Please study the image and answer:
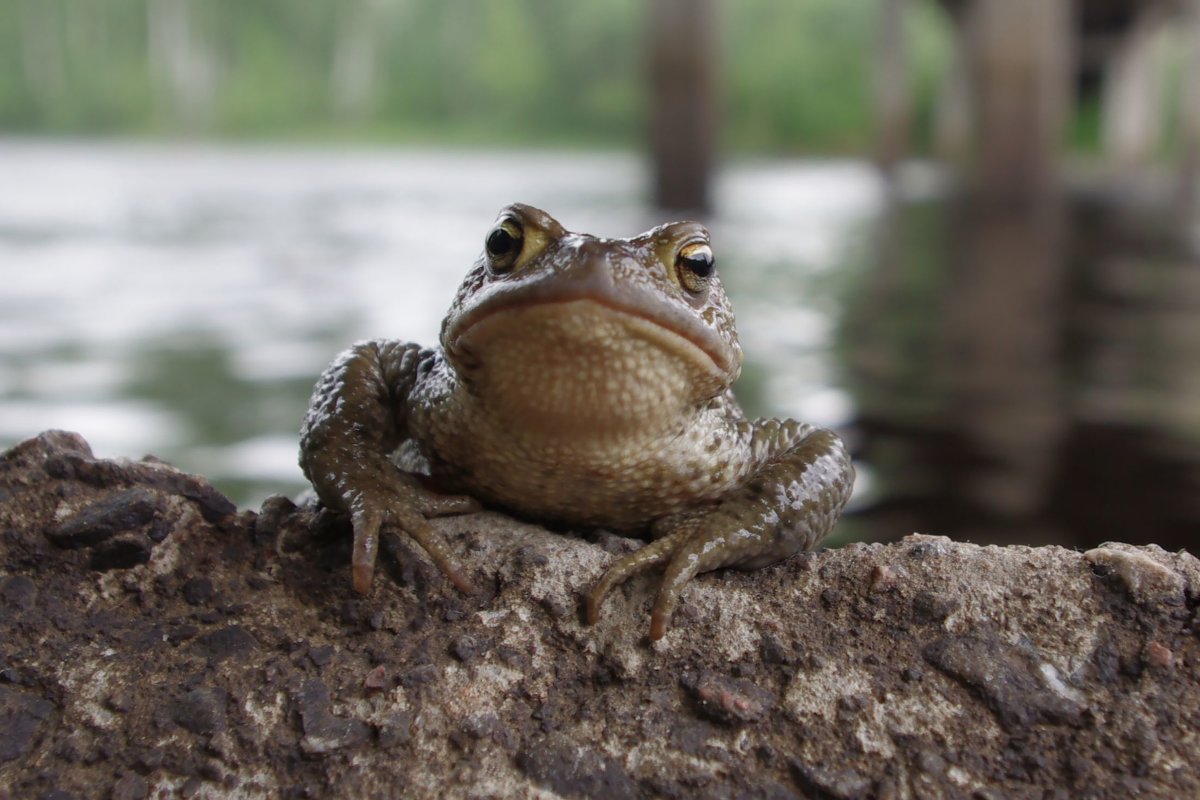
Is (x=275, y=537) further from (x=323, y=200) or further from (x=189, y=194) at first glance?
(x=189, y=194)

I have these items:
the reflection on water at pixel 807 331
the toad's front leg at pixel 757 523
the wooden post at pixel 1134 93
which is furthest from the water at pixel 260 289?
the wooden post at pixel 1134 93

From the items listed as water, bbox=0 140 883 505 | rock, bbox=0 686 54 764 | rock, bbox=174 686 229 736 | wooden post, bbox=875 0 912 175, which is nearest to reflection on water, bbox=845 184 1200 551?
water, bbox=0 140 883 505

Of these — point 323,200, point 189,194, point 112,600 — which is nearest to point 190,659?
point 112,600

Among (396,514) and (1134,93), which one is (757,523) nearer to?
(396,514)

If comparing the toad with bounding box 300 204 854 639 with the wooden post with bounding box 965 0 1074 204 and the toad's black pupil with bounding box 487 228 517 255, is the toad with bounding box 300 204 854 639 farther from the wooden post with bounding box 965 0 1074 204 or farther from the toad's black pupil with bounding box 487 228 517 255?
the wooden post with bounding box 965 0 1074 204

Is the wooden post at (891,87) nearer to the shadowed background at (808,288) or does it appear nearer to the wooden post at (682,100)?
the shadowed background at (808,288)

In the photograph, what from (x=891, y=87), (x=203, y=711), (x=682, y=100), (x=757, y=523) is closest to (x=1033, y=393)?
(x=757, y=523)

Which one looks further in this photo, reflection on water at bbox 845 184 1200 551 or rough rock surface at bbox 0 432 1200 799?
reflection on water at bbox 845 184 1200 551

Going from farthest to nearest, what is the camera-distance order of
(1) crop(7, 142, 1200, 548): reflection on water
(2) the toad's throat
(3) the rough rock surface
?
(1) crop(7, 142, 1200, 548): reflection on water, (2) the toad's throat, (3) the rough rock surface
